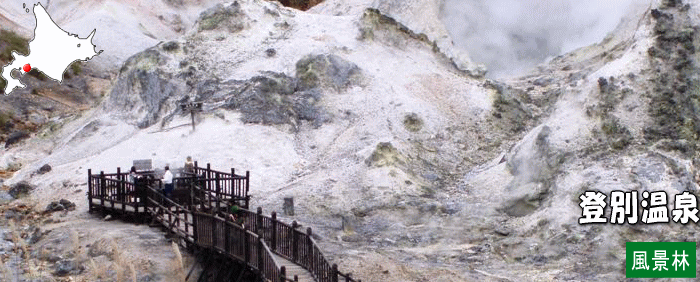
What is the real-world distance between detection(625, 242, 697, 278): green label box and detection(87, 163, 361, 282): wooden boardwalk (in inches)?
246

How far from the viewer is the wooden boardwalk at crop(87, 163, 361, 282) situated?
16.6 metres

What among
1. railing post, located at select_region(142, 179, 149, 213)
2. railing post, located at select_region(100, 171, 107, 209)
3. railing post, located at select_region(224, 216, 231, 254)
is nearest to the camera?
railing post, located at select_region(224, 216, 231, 254)

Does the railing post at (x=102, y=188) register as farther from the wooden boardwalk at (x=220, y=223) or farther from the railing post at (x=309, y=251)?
the railing post at (x=309, y=251)

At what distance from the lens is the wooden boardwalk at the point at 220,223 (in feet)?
54.3

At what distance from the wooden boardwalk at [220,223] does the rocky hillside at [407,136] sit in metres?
0.89

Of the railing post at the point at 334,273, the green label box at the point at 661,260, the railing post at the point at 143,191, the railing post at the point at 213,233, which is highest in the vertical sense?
the railing post at the point at 143,191

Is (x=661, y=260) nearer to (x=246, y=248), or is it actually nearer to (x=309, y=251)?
(x=309, y=251)

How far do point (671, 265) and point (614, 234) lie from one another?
239 centimetres

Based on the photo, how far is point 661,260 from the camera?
18.0 metres

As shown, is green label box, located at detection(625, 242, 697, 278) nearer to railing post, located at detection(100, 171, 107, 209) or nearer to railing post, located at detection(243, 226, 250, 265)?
railing post, located at detection(243, 226, 250, 265)

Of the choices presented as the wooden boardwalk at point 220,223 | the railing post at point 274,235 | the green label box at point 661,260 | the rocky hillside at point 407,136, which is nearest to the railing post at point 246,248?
the wooden boardwalk at point 220,223

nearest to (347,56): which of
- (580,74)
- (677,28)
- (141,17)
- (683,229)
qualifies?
(580,74)

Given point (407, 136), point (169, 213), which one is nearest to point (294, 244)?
point (169, 213)

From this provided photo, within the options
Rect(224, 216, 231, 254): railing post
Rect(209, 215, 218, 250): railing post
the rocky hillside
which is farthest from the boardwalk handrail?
Rect(224, 216, 231, 254): railing post
